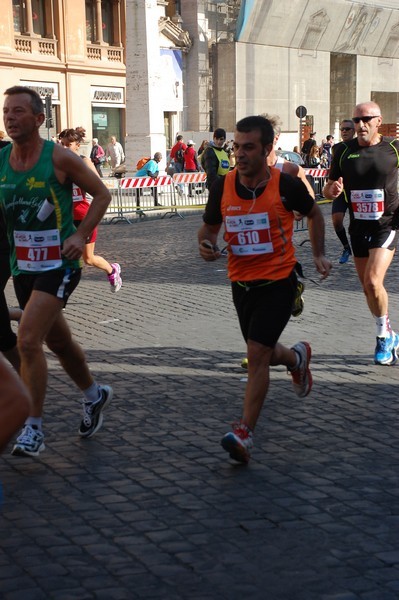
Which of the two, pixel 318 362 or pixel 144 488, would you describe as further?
pixel 318 362

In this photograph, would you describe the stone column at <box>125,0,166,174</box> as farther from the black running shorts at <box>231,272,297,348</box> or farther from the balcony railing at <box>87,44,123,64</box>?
the black running shorts at <box>231,272,297,348</box>

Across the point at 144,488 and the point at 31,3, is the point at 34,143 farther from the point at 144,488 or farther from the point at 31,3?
the point at 31,3

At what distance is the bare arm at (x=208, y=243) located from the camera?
5.69m

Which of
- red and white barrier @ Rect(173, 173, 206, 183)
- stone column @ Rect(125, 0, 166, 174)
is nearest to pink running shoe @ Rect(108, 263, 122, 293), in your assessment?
red and white barrier @ Rect(173, 173, 206, 183)

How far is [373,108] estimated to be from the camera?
7.89 meters

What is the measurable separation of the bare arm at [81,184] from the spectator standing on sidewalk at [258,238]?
599 millimetres

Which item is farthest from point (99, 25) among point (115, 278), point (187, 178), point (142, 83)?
point (115, 278)

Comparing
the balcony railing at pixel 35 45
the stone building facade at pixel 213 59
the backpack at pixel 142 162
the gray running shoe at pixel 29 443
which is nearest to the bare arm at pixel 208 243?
the gray running shoe at pixel 29 443

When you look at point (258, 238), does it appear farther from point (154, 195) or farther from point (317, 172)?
point (317, 172)

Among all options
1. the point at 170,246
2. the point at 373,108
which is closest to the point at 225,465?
the point at 373,108

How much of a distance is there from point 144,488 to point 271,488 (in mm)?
588

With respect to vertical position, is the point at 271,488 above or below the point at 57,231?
below

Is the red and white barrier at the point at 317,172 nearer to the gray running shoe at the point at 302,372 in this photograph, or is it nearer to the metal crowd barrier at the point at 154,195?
the metal crowd barrier at the point at 154,195

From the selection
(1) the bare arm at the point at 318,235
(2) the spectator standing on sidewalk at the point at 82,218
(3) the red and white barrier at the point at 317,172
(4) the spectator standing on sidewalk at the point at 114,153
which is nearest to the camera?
(1) the bare arm at the point at 318,235
